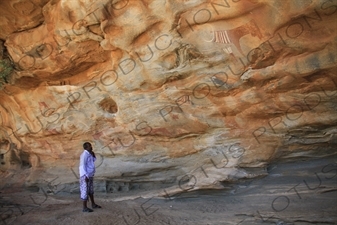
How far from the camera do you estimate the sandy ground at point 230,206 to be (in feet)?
18.7

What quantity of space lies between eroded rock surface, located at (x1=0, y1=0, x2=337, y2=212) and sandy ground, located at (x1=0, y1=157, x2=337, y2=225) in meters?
0.25

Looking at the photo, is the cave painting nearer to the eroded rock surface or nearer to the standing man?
the eroded rock surface

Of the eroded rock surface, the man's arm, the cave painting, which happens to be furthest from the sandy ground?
the cave painting

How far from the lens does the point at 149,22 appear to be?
7070 millimetres

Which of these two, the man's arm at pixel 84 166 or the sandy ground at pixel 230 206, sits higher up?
the man's arm at pixel 84 166

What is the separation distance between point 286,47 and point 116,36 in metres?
3.31

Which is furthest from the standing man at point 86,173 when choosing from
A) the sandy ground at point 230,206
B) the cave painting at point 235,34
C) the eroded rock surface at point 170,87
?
the cave painting at point 235,34

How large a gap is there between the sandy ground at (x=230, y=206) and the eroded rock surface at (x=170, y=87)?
247 mm

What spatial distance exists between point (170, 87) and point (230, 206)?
8.37ft

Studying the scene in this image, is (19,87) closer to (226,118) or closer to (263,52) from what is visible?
(226,118)

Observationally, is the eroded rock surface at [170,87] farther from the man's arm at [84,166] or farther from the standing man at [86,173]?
the man's arm at [84,166]

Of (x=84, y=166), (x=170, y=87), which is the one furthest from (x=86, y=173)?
(x=170, y=87)

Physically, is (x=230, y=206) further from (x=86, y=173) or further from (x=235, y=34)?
(x=235, y=34)

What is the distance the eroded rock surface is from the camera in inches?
247
